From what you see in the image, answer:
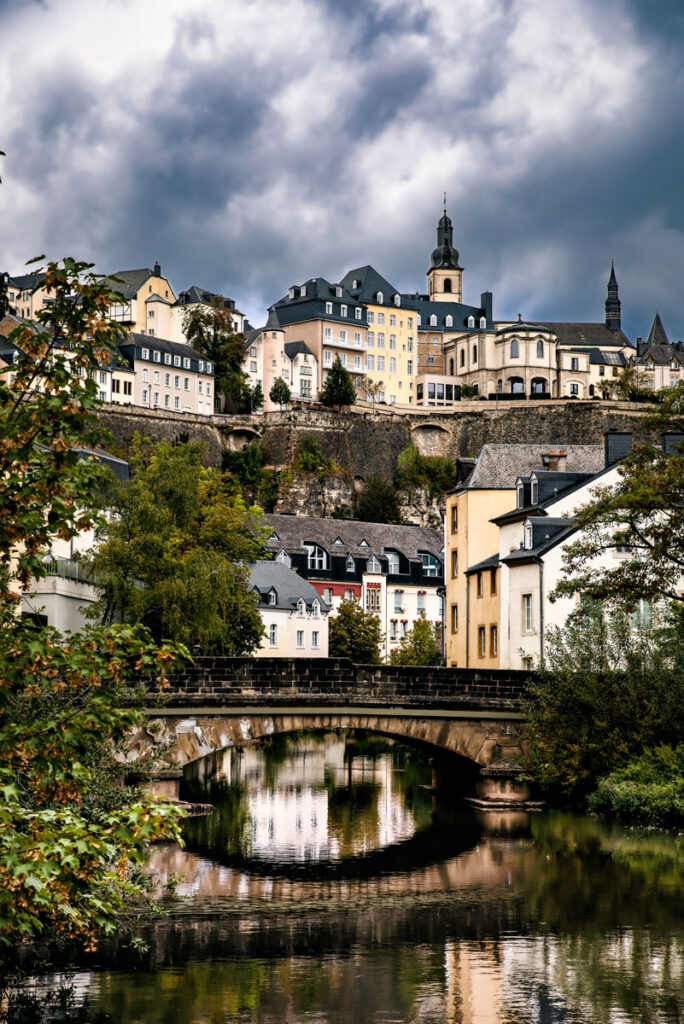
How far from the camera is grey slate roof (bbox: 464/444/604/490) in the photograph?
60750mm

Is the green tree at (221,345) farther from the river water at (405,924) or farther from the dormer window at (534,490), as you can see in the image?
the river water at (405,924)

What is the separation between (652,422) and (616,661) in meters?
11.2

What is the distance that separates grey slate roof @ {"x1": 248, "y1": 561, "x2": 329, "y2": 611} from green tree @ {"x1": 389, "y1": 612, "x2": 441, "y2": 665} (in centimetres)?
618

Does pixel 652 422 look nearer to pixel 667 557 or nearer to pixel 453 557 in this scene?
pixel 667 557

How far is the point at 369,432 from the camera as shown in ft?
443

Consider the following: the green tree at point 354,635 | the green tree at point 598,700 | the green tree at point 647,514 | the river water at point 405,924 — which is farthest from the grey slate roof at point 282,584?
the green tree at point 647,514

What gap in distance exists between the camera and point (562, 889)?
28.6m

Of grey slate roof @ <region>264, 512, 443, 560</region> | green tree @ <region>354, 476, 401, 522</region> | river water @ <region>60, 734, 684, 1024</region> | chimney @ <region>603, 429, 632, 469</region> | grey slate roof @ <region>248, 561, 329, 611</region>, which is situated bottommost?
river water @ <region>60, 734, 684, 1024</region>

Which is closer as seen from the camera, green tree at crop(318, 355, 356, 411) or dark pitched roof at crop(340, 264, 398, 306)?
green tree at crop(318, 355, 356, 411)

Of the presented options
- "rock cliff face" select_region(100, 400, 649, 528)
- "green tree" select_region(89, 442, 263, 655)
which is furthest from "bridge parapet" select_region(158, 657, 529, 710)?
"rock cliff face" select_region(100, 400, 649, 528)

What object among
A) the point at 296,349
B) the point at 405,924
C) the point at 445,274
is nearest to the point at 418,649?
the point at 405,924

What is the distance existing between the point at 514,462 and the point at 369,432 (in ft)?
243

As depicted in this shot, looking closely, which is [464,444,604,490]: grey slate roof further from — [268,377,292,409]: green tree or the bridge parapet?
[268,377,292,409]: green tree

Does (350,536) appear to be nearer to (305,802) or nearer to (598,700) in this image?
(305,802)
